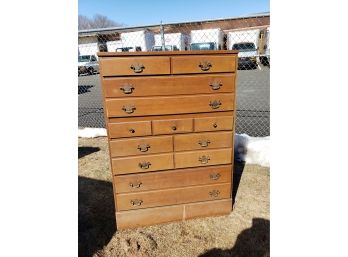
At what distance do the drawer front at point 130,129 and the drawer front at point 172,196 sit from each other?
25.7 inches

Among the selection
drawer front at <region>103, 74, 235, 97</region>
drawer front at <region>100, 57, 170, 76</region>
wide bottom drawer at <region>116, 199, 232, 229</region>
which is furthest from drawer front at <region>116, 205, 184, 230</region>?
drawer front at <region>100, 57, 170, 76</region>

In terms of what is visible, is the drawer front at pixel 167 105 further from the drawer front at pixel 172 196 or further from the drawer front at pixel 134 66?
the drawer front at pixel 172 196

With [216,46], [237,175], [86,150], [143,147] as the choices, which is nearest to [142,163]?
[143,147]

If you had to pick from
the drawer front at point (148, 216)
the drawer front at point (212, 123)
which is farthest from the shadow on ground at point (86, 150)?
the drawer front at point (212, 123)

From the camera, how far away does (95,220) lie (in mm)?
3131

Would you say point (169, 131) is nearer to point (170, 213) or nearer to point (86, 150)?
point (170, 213)

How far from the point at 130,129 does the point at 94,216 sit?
49.6 inches

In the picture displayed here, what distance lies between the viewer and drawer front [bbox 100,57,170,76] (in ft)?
8.01

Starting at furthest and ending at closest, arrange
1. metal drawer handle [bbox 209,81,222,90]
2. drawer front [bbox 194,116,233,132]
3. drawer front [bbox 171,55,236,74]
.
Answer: drawer front [bbox 194,116,233,132]
metal drawer handle [bbox 209,81,222,90]
drawer front [bbox 171,55,236,74]

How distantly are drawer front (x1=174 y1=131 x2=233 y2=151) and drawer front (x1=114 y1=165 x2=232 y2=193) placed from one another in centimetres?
25

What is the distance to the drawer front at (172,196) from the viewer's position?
288 cm

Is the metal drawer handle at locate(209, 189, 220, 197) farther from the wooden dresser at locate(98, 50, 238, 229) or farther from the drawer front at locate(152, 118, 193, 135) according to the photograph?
the drawer front at locate(152, 118, 193, 135)

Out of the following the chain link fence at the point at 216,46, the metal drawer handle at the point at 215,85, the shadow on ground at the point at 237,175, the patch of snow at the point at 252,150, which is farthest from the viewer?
the chain link fence at the point at 216,46

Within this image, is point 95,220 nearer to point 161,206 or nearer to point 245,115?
point 161,206
